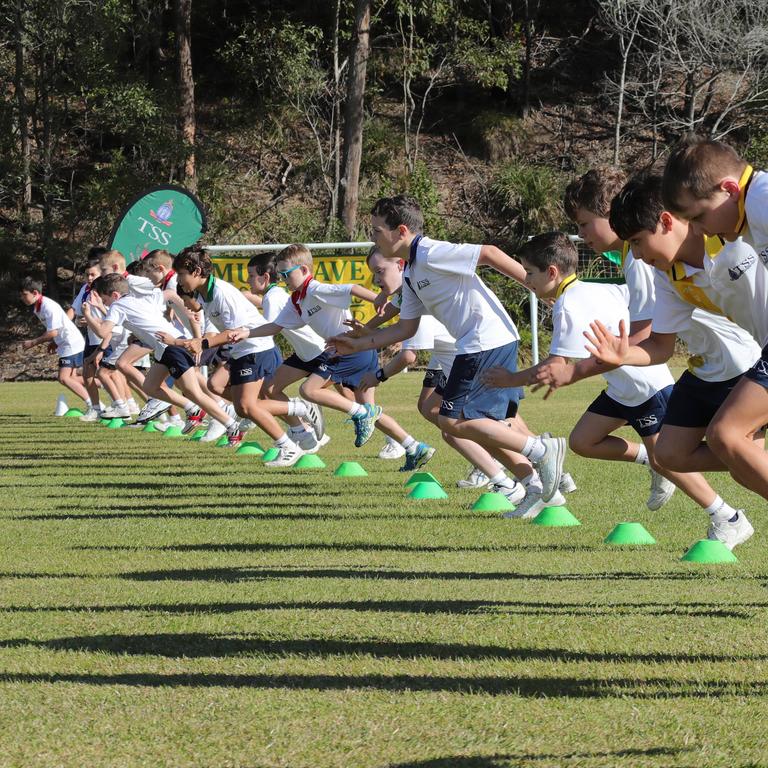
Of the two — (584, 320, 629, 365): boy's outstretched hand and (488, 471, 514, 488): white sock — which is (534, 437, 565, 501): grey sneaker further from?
(584, 320, 629, 365): boy's outstretched hand

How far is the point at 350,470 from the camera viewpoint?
415 inches

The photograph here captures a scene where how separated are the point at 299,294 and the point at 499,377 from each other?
5490 mm

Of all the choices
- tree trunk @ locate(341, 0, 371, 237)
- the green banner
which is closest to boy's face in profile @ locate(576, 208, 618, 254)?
the green banner

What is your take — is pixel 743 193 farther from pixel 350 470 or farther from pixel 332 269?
pixel 332 269

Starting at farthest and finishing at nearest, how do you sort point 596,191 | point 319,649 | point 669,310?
point 596,191, point 669,310, point 319,649

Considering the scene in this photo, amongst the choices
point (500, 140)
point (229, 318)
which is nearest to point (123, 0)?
point (500, 140)

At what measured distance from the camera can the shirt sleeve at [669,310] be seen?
5.07 metres

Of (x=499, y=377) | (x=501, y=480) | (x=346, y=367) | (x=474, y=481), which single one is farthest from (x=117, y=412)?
(x=499, y=377)

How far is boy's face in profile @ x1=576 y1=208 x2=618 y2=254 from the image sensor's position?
6.40 metres

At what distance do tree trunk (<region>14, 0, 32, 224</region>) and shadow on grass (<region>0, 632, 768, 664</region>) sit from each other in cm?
2833

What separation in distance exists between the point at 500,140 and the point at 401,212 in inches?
1109

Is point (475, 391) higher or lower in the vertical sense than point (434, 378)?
higher

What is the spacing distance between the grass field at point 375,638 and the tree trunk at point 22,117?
24.0 metres

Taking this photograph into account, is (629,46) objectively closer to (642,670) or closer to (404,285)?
(404,285)
